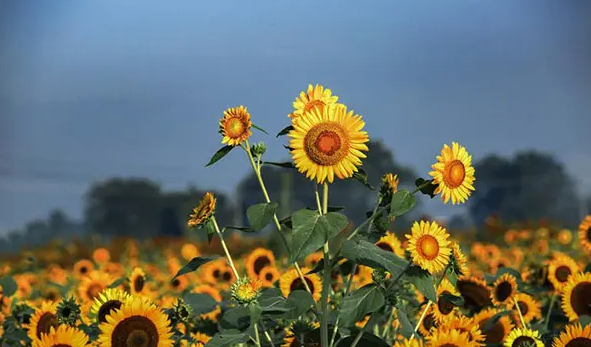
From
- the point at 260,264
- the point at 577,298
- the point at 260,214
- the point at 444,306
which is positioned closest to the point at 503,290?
the point at 577,298

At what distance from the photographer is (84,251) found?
8.94 m

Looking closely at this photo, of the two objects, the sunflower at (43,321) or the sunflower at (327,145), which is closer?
the sunflower at (327,145)

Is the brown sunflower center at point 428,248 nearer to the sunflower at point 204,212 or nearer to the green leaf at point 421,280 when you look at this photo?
the green leaf at point 421,280

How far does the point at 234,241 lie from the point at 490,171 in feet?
93.2

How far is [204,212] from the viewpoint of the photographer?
2115 mm

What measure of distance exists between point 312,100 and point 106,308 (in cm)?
83

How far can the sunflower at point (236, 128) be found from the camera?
6.67ft

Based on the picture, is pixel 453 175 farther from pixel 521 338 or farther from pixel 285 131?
pixel 521 338

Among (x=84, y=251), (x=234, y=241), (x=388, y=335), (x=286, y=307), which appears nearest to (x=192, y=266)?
(x=286, y=307)

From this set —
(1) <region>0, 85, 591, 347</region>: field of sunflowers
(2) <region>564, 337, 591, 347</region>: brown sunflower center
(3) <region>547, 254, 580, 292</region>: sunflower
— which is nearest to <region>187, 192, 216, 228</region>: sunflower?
(1) <region>0, 85, 591, 347</region>: field of sunflowers

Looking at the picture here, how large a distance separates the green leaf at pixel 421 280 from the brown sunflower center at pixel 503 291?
1.17 m

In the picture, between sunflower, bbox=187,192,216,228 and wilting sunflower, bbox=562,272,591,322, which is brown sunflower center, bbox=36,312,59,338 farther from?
wilting sunflower, bbox=562,272,591,322

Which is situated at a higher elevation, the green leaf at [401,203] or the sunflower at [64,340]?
the green leaf at [401,203]

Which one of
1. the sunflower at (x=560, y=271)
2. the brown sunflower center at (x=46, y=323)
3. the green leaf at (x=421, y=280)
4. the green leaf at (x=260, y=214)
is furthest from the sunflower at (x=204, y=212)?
the sunflower at (x=560, y=271)
